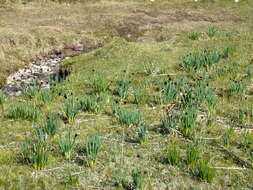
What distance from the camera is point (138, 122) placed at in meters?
9.64

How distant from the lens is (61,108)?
11438 millimetres

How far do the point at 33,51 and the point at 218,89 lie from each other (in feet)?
43.9

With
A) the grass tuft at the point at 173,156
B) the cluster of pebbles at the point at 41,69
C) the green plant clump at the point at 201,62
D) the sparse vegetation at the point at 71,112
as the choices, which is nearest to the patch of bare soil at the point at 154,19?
the cluster of pebbles at the point at 41,69

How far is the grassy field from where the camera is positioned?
775 centimetres

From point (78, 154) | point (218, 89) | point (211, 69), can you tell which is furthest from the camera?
point (211, 69)

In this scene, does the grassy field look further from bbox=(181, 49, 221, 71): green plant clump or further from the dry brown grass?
the dry brown grass

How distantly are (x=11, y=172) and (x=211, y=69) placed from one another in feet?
30.9

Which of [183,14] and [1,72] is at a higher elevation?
[183,14]

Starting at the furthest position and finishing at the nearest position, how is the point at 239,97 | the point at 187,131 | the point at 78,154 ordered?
the point at 239,97
the point at 187,131
the point at 78,154

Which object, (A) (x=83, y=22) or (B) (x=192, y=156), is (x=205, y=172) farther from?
(A) (x=83, y=22)

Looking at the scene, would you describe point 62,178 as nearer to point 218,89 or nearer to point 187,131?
point 187,131

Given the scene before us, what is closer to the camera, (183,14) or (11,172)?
(11,172)

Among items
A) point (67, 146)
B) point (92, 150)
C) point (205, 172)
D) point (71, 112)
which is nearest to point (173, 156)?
point (205, 172)

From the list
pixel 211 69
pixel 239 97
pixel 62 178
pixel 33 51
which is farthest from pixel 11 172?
pixel 33 51
